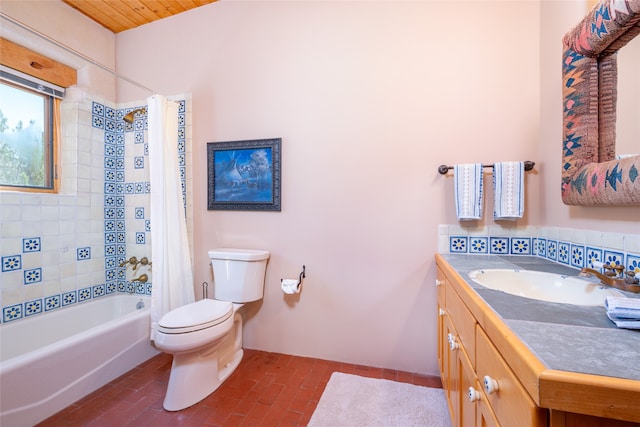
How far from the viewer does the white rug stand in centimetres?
132

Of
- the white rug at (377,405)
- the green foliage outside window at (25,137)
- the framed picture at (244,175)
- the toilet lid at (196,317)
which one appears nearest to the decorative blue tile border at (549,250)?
the white rug at (377,405)

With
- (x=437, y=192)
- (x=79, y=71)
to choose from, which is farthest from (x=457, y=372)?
(x=79, y=71)

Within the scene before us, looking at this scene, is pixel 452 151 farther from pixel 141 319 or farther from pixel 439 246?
pixel 141 319

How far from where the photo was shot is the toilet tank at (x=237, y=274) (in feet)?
6.01

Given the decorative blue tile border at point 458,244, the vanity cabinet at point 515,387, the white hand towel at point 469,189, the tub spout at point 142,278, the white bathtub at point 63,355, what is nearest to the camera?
the vanity cabinet at point 515,387

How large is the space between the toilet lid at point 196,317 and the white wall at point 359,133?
413 mm

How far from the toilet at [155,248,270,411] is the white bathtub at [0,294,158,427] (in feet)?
1.72

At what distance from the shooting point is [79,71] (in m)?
2.13

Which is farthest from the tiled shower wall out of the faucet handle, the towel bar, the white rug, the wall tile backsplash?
the faucet handle

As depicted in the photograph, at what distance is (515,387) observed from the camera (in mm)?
517

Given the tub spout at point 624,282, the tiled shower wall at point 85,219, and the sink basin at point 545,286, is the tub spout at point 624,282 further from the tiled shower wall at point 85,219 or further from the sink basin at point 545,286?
the tiled shower wall at point 85,219

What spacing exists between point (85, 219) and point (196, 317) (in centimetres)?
148

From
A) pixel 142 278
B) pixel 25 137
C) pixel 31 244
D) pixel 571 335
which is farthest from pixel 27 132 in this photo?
pixel 571 335

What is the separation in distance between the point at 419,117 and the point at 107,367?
259 cm
